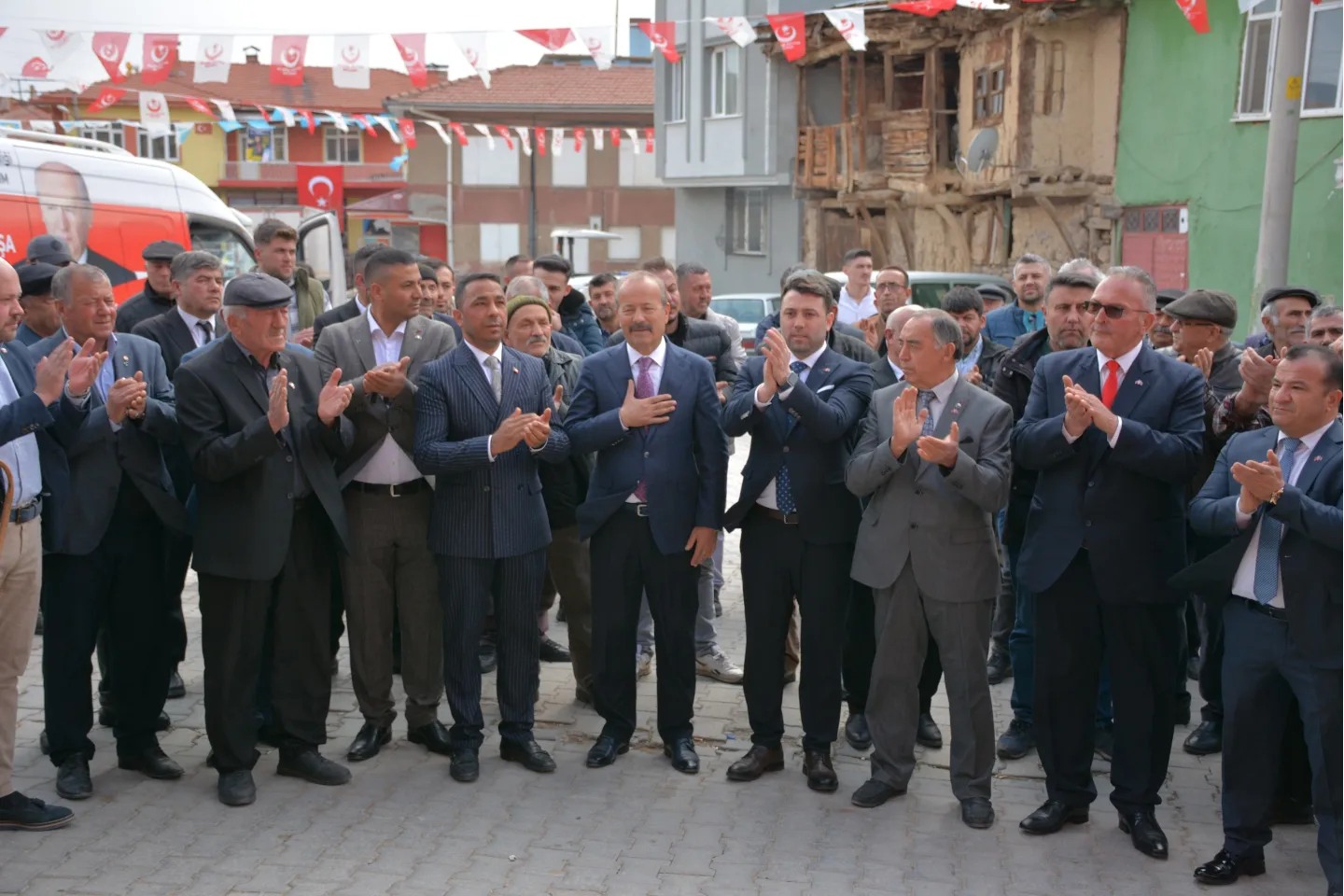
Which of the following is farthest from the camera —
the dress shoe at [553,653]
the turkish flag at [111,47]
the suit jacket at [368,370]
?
the turkish flag at [111,47]

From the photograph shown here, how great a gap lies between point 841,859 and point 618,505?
1.78m

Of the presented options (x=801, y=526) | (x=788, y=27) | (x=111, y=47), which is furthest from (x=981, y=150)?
(x=801, y=526)

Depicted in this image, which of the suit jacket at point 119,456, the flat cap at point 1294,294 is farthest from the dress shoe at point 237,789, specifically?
the flat cap at point 1294,294

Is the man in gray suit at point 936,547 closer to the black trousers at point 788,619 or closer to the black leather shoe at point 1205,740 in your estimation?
the black trousers at point 788,619

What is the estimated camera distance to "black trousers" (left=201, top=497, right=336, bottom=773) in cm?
565

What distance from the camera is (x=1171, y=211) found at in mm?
20719

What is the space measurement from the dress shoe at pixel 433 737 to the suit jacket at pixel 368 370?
1.21 m

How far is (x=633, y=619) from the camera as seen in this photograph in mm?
6152

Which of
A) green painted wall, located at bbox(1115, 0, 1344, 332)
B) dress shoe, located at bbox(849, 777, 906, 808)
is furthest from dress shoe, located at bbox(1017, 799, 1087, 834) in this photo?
green painted wall, located at bbox(1115, 0, 1344, 332)

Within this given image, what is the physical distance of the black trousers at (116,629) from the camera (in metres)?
5.61

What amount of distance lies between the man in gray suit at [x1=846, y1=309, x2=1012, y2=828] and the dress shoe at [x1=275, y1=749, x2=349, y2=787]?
7.29ft

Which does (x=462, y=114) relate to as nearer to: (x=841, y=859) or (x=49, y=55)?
(x=49, y=55)

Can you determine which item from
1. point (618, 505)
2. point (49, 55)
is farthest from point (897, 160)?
point (618, 505)

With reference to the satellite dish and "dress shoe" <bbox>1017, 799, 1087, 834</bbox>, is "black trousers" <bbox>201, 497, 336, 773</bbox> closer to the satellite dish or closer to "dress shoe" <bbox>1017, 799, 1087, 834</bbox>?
"dress shoe" <bbox>1017, 799, 1087, 834</bbox>
